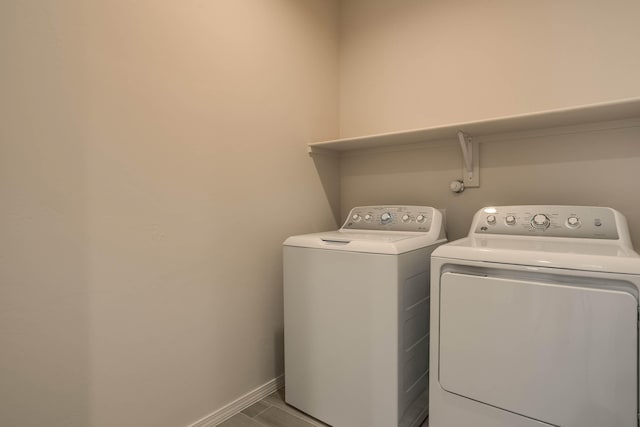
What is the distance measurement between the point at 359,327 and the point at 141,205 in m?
0.97

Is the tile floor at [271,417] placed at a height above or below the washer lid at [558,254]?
below

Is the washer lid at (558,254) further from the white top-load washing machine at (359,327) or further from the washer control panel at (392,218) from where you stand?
the washer control panel at (392,218)

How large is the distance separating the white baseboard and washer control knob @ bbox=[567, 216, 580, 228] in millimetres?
1559

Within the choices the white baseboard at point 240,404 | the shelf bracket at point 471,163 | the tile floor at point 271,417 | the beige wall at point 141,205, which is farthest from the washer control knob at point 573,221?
the white baseboard at point 240,404

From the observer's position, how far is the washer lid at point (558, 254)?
2.93 feet

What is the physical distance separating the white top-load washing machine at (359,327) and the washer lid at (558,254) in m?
0.24

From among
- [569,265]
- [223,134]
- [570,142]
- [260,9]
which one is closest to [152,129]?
[223,134]

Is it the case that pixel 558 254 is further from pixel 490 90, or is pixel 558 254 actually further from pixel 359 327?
pixel 490 90

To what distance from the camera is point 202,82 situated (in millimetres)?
1414

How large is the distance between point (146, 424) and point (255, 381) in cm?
53

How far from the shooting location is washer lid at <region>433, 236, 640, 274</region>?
89cm

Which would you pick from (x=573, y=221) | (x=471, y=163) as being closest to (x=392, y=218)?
(x=471, y=163)

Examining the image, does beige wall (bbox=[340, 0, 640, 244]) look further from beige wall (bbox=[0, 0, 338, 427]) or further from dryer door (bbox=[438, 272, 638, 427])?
dryer door (bbox=[438, 272, 638, 427])

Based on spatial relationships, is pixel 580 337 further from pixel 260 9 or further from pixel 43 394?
pixel 260 9
